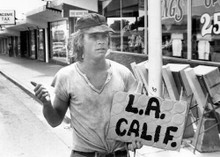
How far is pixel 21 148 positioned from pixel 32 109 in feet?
12.7

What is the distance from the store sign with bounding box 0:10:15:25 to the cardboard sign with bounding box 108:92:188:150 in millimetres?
29382

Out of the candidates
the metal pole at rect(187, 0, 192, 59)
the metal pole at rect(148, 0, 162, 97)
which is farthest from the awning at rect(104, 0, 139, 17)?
the metal pole at rect(148, 0, 162, 97)

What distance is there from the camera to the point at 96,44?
2.34 m

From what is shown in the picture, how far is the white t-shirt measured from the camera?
238 cm

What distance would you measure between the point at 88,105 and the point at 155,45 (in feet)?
7.32

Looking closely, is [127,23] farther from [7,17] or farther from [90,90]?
[7,17]

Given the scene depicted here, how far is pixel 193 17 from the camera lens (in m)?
7.40

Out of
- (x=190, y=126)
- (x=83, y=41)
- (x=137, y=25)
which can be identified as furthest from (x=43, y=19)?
(x=83, y=41)

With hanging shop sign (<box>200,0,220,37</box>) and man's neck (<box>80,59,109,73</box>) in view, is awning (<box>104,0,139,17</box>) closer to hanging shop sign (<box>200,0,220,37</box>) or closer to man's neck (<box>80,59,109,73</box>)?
hanging shop sign (<box>200,0,220,37</box>)

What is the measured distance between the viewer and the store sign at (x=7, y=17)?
99.7 ft

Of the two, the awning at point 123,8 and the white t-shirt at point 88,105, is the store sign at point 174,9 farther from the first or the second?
the white t-shirt at point 88,105

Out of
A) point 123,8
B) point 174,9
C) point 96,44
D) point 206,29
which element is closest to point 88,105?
point 96,44

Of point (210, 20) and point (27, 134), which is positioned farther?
point (27, 134)

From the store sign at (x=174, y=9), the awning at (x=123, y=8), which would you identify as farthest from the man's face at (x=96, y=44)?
the awning at (x=123, y=8)
